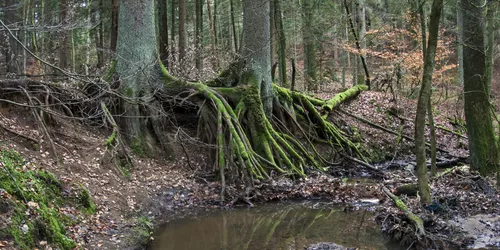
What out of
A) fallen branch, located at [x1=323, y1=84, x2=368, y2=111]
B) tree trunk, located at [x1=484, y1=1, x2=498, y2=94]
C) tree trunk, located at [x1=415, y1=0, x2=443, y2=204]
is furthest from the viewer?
fallen branch, located at [x1=323, y1=84, x2=368, y2=111]

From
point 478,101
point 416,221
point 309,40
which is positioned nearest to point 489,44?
point 478,101

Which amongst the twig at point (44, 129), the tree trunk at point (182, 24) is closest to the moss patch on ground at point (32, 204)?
the twig at point (44, 129)

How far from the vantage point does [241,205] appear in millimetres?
8906

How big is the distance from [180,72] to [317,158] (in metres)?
5.01

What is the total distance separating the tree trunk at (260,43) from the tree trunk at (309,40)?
8.07 m

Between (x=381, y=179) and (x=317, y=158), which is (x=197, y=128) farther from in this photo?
(x=381, y=179)

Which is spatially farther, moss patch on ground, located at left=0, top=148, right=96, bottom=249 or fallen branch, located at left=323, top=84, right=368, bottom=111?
fallen branch, located at left=323, top=84, right=368, bottom=111

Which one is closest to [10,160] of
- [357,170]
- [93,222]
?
[93,222]

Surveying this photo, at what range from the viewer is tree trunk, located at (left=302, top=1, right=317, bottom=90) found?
66.5ft

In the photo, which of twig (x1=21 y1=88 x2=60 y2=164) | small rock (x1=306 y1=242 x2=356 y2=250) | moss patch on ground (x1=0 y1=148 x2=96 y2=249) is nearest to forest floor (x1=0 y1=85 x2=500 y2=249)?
twig (x1=21 y1=88 x2=60 y2=164)

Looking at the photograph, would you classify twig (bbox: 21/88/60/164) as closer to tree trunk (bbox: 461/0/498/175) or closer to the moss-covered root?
the moss-covered root

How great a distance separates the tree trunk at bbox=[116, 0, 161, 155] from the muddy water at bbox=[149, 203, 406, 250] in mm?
3454

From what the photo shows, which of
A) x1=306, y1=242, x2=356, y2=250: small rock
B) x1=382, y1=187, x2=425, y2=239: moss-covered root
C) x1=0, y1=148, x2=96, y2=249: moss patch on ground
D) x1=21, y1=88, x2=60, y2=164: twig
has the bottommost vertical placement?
x1=306, y1=242, x2=356, y2=250: small rock

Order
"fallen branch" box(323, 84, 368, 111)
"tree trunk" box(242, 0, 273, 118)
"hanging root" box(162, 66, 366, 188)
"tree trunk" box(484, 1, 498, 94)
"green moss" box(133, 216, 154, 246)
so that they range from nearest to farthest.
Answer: "green moss" box(133, 216, 154, 246) → "hanging root" box(162, 66, 366, 188) → "tree trunk" box(484, 1, 498, 94) → "tree trunk" box(242, 0, 273, 118) → "fallen branch" box(323, 84, 368, 111)
